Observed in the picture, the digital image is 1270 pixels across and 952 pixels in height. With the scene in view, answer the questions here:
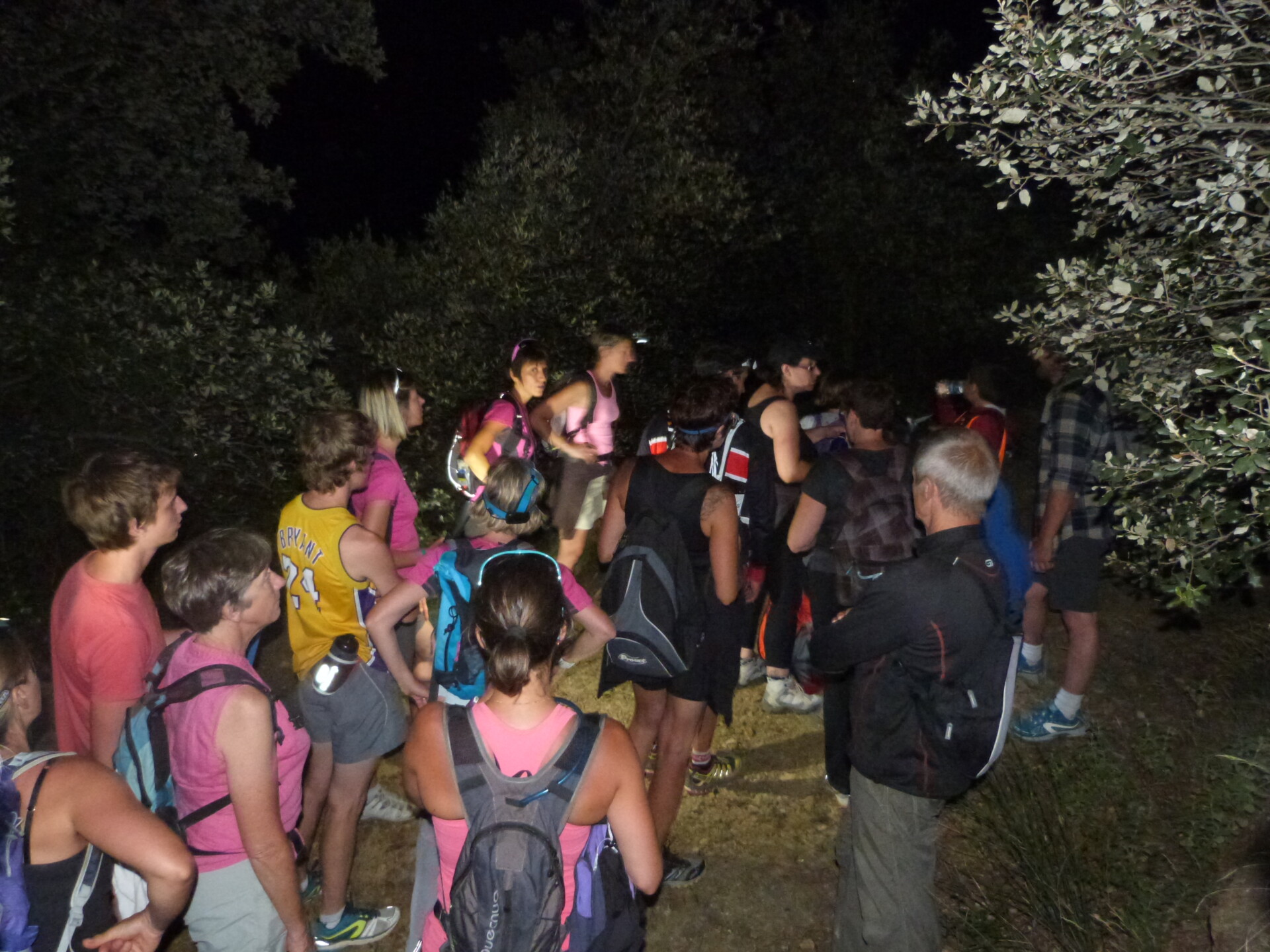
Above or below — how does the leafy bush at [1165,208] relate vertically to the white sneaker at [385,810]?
above

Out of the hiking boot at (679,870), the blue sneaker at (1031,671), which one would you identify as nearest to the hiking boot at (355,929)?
the hiking boot at (679,870)

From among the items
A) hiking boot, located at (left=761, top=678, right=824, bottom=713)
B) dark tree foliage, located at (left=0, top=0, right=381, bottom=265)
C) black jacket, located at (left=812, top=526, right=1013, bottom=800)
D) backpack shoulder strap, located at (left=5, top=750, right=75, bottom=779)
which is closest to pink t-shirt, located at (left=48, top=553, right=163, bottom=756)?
backpack shoulder strap, located at (left=5, top=750, right=75, bottom=779)

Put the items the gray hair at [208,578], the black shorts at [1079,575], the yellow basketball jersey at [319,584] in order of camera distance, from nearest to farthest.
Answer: the gray hair at [208,578], the yellow basketball jersey at [319,584], the black shorts at [1079,575]

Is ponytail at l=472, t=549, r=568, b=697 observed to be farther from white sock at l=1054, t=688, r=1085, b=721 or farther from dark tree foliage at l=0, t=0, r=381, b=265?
dark tree foliage at l=0, t=0, r=381, b=265

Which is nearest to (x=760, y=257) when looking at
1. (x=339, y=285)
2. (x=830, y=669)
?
(x=339, y=285)

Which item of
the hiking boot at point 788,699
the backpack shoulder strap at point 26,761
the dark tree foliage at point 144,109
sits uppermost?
the dark tree foliage at point 144,109

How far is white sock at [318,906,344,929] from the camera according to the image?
12.0ft

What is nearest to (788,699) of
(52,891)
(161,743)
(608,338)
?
(608,338)

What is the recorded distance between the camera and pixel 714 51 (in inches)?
389

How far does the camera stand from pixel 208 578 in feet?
8.44

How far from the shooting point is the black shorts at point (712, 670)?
374 centimetres

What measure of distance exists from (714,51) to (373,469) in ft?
25.1

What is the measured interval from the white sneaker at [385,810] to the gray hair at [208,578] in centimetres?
223

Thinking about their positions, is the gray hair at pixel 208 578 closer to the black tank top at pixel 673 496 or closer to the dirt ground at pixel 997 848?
the black tank top at pixel 673 496
